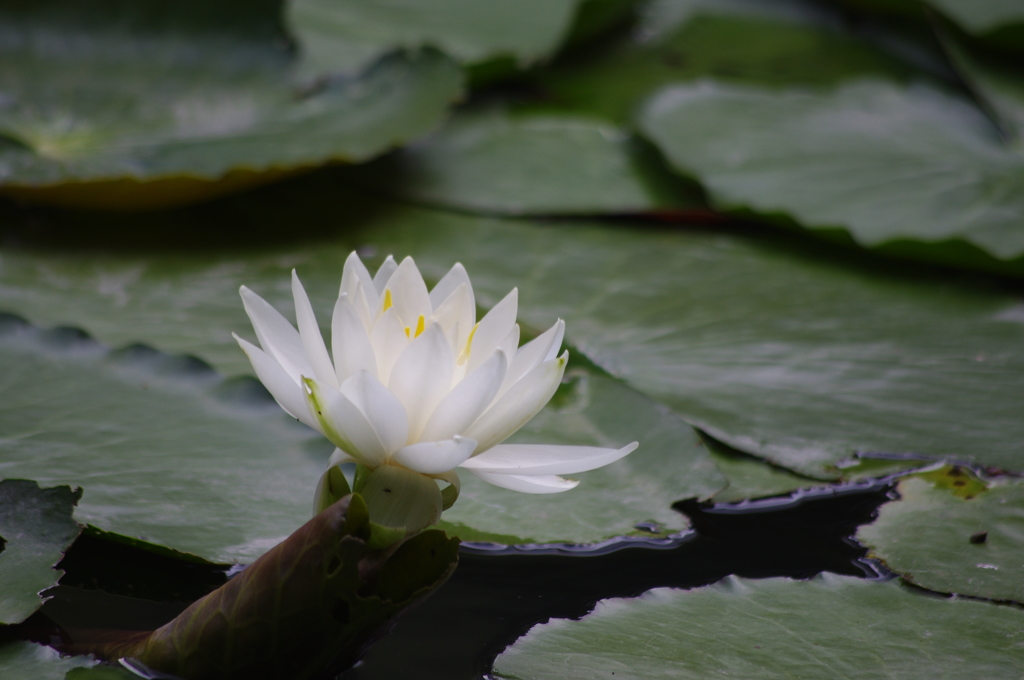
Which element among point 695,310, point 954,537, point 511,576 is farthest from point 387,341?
point 695,310

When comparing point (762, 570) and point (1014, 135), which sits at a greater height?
point (1014, 135)

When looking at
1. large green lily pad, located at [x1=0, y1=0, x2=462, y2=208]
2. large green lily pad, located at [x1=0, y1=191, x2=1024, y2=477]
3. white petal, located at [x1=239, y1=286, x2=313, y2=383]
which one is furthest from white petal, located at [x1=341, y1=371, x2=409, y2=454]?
large green lily pad, located at [x1=0, y1=0, x2=462, y2=208]

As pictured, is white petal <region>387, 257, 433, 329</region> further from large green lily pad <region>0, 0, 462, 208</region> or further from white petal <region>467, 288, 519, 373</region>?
large green lily pad <region>0, 0, 462, 208</region>

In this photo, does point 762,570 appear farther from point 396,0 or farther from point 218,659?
point 396,0

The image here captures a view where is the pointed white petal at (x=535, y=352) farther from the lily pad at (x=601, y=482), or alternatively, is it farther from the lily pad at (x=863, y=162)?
the lily pad at (x=863, y=162)

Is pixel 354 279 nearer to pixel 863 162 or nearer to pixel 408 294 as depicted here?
pixel 408 294

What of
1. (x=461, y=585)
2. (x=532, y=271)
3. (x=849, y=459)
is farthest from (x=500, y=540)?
(x=532, y=271)
